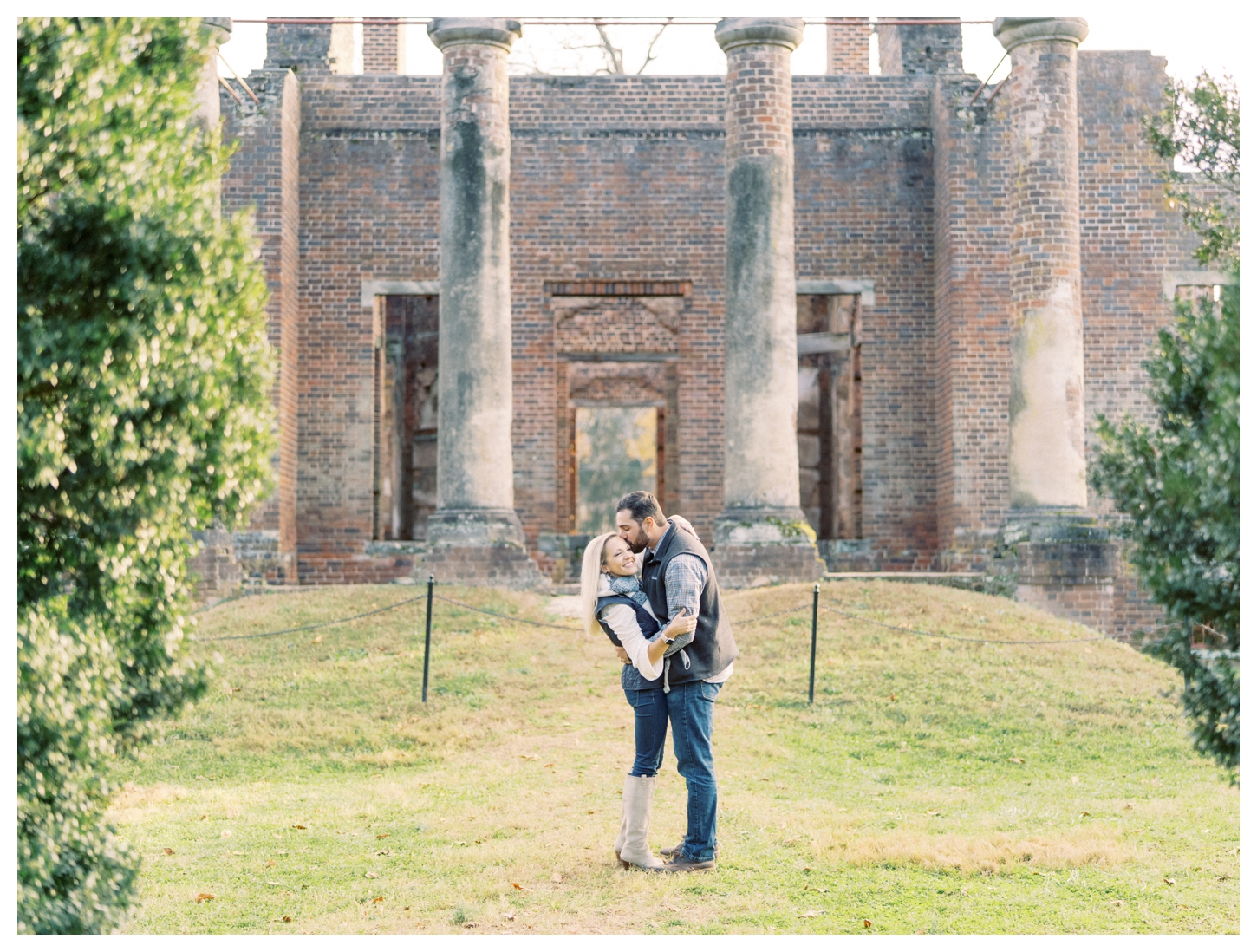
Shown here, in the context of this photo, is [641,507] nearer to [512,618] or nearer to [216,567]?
[512,618]

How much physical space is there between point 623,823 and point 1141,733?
5.61 meters

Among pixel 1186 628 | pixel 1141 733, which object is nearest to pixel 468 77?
pixel 1141 733

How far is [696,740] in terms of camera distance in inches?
236

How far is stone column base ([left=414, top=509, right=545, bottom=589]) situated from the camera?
15094 millimetres

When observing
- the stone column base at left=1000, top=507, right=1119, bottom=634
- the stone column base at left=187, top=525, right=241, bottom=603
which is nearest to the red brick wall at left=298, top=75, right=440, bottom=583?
the stone column base at left=187, top=525, right=241, bottom=603

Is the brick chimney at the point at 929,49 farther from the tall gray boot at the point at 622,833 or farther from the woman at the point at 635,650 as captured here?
the tall gray boot at the point at 622,833

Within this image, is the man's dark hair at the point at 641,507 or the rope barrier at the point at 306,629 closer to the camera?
the man's dark hair at the point at 641,507

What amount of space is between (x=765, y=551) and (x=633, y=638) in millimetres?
9286

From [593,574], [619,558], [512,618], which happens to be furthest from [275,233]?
[619,558]

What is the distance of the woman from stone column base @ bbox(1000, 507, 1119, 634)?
9.65 meters

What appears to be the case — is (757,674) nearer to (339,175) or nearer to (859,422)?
(859,422)

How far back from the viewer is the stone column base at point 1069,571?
14.8 m

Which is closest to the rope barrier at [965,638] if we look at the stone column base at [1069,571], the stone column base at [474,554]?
the stone column base at [1069,571]

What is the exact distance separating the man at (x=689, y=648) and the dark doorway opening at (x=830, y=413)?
12.7 metres
